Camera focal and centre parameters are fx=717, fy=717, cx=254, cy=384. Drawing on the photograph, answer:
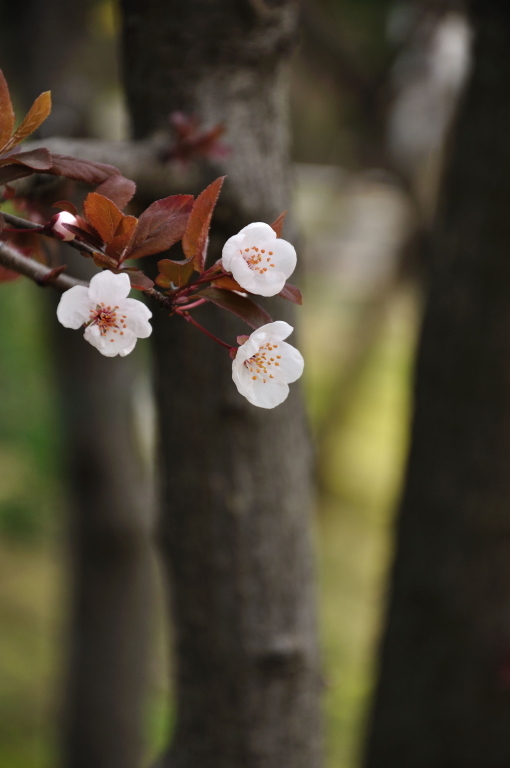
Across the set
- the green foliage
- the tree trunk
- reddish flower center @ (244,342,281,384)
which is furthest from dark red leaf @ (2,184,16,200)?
the green foliage

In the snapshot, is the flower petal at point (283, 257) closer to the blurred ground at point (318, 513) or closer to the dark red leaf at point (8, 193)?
the dark red leaf at point (8, 193)

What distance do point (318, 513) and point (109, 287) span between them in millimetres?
3571

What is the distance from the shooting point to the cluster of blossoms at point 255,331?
1.41ft

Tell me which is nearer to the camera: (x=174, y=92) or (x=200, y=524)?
(x=174, y=92)

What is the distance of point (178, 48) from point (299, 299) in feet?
1.83

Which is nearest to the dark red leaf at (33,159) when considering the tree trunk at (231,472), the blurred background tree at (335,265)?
the tree trunk at (231,472)

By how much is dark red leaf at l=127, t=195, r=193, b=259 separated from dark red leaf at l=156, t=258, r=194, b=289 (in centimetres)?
1

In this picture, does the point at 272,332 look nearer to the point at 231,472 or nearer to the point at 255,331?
the point at 255,331

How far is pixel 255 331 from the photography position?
1.43 ft

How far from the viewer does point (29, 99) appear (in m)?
1.96

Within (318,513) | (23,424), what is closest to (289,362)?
(23,424)

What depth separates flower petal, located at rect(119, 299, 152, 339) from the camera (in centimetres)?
43

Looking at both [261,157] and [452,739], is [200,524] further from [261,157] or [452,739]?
[452,739]

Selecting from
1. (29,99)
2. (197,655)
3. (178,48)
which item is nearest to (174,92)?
(178,48)
